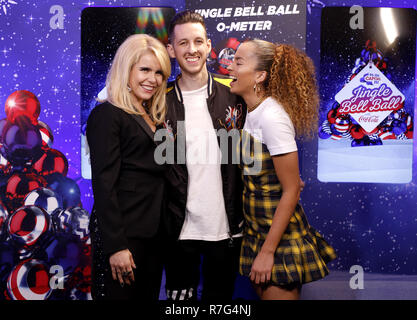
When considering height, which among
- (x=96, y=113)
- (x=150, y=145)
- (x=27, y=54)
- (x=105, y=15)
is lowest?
(x=150, y=145)

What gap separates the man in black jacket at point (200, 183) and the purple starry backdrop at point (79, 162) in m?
1.07

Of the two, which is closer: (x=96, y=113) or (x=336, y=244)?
(x=96, y=113)

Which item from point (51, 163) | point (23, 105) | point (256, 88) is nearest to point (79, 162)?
point (51, 163)

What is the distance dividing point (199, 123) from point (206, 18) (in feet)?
3.47

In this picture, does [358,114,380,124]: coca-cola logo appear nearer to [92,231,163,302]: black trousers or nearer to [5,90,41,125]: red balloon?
[92,231,163,302]: black trousers

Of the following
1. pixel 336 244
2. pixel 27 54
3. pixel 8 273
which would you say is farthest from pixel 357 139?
pixel 8 273

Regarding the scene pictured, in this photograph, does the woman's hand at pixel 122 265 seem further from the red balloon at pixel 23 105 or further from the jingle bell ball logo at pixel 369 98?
the jingle bell ball logo at pixel 369 98

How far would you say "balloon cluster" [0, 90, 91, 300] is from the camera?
3.01 meters

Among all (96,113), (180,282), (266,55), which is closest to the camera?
(96,113)

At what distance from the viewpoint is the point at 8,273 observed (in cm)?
302

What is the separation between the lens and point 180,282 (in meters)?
2.12

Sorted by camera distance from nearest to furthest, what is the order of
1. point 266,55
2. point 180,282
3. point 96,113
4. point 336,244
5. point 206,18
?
point 96,113
point 266,55
point 180,282
point 206,18
point 336,244
